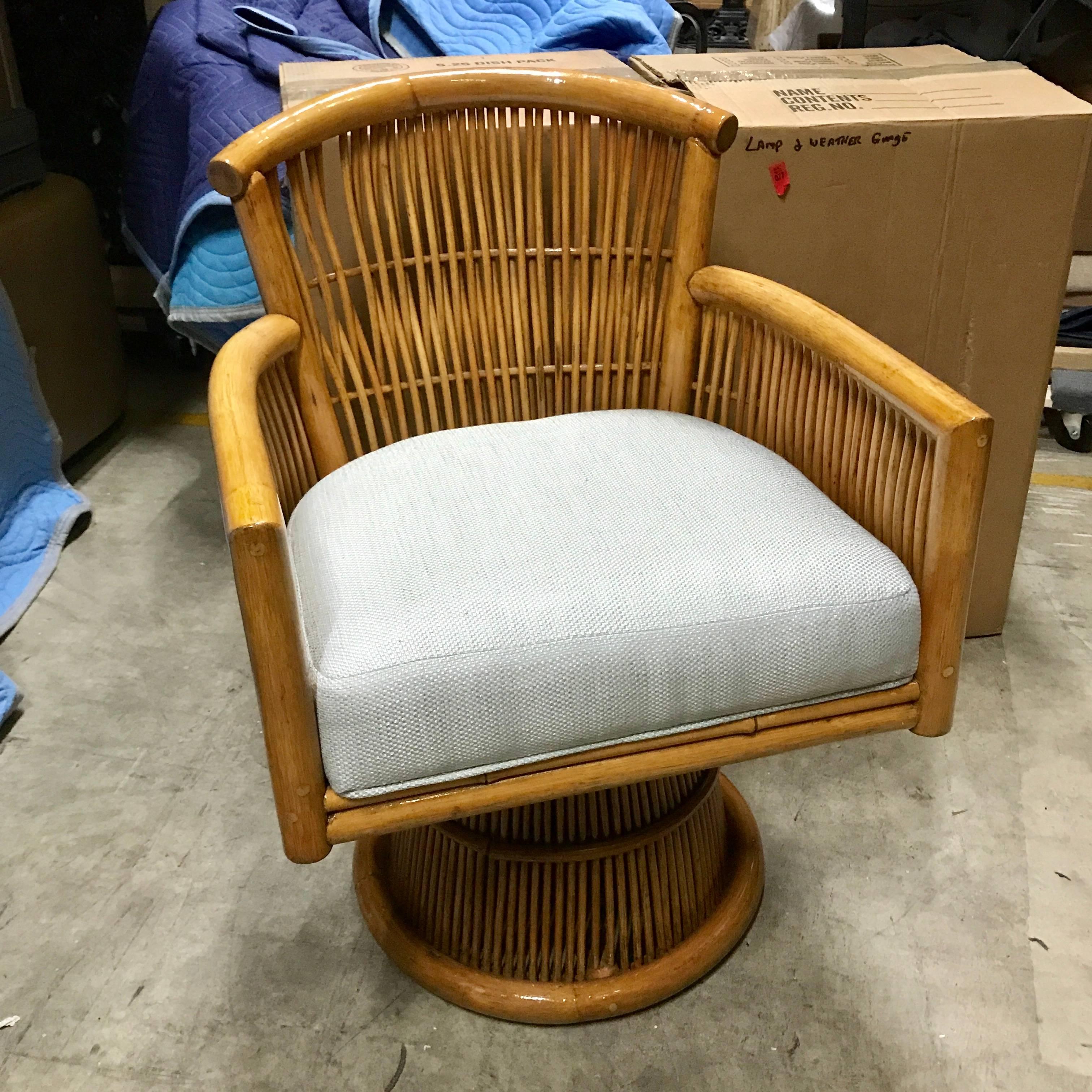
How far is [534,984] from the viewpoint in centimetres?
104

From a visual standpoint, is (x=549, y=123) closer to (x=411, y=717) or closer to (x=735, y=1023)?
(x=411, y=717)

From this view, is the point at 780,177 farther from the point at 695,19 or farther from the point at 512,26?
the point at 695,19

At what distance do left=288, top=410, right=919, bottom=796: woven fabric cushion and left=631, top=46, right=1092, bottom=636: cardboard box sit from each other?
49cm

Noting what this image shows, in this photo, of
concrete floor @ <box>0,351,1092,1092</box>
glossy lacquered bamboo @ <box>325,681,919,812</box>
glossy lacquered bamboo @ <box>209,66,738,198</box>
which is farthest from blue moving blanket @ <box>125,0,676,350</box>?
glossy lacquered bamboo @ <box>325,681,919,812</box>

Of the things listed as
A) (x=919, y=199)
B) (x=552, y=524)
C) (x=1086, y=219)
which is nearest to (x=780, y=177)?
(x=919, y=199)

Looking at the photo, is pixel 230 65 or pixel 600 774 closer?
pixel 600 774

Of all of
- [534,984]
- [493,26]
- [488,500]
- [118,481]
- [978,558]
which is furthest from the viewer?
[118,481]

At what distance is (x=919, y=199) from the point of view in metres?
1.29

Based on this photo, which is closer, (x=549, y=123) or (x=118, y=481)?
(x=549, y=123)

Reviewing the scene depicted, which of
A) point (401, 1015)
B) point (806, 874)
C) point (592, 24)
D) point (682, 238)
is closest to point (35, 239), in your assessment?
point (592, 24)

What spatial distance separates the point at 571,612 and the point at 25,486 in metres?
1.41

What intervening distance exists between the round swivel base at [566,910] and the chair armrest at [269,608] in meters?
0.32

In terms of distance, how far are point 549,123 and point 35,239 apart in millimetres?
1190

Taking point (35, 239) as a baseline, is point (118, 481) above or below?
below
